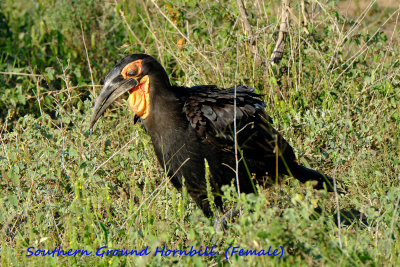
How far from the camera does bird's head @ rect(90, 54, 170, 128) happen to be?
13.4 ft

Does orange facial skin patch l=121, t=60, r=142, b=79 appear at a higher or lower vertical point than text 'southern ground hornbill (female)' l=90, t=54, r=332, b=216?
higher

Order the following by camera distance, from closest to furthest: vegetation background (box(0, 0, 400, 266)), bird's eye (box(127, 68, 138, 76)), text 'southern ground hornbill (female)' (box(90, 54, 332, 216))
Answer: vegetation background (box(0, 0, 400, 266))
text 'southern ground hornbill (female)' (box(90, 54, 332, 216))
bird's eye (box(127, 68, 138, 76))

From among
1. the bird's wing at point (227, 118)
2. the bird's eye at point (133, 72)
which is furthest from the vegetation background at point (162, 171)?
the bird's eye at point (133, 72)

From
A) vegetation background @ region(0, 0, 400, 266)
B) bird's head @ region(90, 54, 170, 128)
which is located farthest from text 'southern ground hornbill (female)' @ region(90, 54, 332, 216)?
vegetation background @ region(0, 0, 400, 266)

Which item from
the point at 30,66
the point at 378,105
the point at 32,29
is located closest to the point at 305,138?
the point at 378,105

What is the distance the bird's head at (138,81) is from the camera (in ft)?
13.4

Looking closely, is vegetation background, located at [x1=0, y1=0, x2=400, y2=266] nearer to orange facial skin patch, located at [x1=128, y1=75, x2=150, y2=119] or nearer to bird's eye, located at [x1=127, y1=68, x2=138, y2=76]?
orange facial skin patch, located at [x1=128, y1=75, x2=150, y2=119]

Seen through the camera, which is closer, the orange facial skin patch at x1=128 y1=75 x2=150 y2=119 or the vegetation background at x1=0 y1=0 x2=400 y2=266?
the vegetation background at x1=0 y1=0 x2=400 y2=266

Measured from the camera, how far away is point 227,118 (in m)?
3.96

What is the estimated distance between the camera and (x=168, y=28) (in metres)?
6.01

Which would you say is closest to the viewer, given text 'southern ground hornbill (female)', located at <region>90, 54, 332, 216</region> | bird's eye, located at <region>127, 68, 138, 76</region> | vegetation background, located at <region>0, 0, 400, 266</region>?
vegetation background, located at <region>0, 0, 400, 266</region>

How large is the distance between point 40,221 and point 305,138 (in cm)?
205

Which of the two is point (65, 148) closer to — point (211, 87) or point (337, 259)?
point (211, 87)

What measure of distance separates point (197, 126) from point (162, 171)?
70cm
